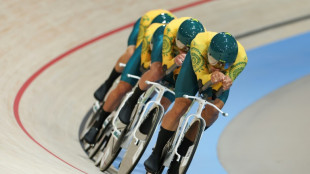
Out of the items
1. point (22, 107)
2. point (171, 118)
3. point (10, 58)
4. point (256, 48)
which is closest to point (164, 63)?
point (171, 118)

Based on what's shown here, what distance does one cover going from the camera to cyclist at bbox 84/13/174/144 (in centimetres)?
535

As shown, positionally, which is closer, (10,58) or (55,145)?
(55,145)

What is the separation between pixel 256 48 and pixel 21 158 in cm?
522

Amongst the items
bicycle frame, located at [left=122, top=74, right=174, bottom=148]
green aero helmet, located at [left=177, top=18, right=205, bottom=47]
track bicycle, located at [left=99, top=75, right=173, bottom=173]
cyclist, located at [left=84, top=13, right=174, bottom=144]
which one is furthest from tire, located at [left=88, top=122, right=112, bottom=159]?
green aero helmet, located at [left=177, top=18, right=205, bottom=47]

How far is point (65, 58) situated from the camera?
780 cm

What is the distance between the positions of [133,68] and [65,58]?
2408mm

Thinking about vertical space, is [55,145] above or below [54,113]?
below

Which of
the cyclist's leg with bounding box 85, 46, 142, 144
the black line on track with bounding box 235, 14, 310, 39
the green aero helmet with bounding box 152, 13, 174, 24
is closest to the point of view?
the cyclist's leg with bounding box 85, 46, 142, 144

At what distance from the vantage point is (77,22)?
8477 millimetres

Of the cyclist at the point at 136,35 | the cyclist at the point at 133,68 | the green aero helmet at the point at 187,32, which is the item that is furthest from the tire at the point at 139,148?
Result: the cyclist at the point at 136,35

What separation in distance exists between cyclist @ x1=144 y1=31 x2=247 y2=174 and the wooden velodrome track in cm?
75

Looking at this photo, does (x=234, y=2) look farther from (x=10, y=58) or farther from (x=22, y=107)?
(x=22, y=107)

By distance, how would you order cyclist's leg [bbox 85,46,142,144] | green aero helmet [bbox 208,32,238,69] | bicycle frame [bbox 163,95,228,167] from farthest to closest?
cyclist's leg [bbox 85,46,142,144]
bicycle frame [bbox 163,95,228,167]
green aero helmet [bbox 208,32,238,69]

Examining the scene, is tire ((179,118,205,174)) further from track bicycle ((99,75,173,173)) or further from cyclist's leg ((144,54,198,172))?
track bicycle ((99,75,173,173))
